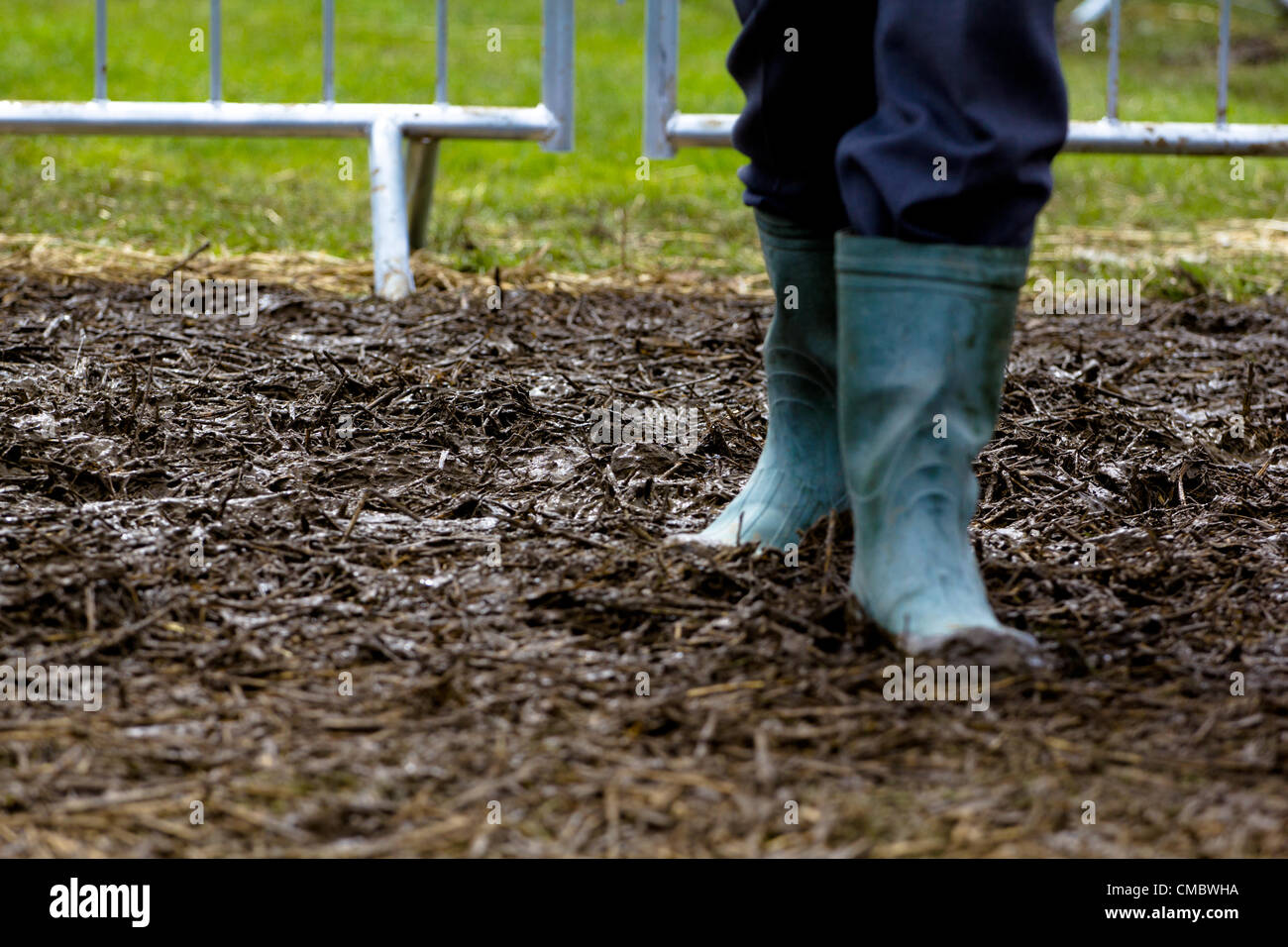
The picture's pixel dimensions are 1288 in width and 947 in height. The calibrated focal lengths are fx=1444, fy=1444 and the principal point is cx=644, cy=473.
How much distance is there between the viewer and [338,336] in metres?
2.56

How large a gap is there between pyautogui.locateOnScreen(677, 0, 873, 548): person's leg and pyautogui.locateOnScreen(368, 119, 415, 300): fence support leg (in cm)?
139

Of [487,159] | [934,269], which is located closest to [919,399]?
[934,269]

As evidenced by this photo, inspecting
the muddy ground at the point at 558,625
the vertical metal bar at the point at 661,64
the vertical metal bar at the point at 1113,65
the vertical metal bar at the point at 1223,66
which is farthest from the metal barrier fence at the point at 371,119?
the vertical metal bar at the point at 1223,66

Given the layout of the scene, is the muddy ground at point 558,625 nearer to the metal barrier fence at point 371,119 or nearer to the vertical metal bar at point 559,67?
the metal barrier fence at point 371,119

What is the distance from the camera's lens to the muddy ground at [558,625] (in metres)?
1.06

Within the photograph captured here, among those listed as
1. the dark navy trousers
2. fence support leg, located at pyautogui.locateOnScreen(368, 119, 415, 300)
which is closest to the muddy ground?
the dark navy trousers

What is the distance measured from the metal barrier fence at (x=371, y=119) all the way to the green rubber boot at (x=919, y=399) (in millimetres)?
1803

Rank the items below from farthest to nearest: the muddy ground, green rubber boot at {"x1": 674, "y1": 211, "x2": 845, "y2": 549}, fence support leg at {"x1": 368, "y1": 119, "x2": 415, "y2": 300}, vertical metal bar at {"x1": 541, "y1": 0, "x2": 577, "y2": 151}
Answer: vertical metal bar at {"x1": 541, "y1": 0, "x2": 577, "y2": 151} → fence support leg at {"x1": 368, "y1": 119, "x2": 415, "y2": 300} → green rubber boot at {"x1": 674, "y1": 211, "x2": 845, "y2": 549} → the muddy ground

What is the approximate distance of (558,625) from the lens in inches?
55.1

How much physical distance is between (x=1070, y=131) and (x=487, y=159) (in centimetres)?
243

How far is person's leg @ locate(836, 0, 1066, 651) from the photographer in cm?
130

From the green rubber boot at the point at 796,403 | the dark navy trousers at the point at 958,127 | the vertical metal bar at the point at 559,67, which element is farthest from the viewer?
the vertical metal bar at the point at 559,67

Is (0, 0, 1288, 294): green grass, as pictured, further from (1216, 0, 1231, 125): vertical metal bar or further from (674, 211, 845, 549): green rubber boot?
(674, 211, 845, 549): green rubber boot

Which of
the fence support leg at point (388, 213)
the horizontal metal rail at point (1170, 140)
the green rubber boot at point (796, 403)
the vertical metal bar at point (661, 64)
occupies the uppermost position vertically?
the vertical metal bar at point (661, 64)
